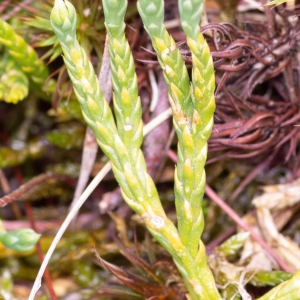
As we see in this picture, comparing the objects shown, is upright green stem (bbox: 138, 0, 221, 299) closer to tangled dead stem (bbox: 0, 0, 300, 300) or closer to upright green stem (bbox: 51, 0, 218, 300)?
upright green stem (bbox: 51, 0, 218, 300)

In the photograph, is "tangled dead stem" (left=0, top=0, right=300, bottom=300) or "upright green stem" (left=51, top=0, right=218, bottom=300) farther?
"tangled dead stem" (left=0, top=0, right=300, bottom=300)

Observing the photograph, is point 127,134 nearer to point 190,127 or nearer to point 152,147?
point 190,127

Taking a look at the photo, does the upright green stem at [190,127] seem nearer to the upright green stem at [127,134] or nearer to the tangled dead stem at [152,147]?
the upright green stem at [127,134]

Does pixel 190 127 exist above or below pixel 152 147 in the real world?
above

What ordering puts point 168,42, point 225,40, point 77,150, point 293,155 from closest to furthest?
point 168,42
point 225,40
point 293,155
point 77,150

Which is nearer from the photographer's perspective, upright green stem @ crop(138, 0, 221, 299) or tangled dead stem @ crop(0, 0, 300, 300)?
upright green stem @ crop(138, 0, 221, 299)

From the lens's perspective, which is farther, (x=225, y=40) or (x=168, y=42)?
(x=225, y=40)

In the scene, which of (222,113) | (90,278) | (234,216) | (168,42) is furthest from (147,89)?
(90,278)

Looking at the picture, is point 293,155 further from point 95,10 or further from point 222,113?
point 95,10

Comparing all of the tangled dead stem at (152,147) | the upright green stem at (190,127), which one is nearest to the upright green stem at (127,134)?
the upright green stem at (190,127)

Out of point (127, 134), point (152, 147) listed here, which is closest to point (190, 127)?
point (127, 134)

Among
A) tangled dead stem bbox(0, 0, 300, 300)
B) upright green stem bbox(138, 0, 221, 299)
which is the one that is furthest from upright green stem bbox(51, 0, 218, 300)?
tangled dead stem bbox(0, 0, 300, 300)
